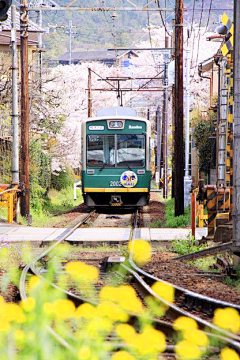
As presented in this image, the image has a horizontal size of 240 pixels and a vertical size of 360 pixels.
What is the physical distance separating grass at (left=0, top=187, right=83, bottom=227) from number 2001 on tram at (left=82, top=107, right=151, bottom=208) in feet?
6.55

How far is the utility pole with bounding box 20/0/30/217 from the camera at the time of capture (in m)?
22.1

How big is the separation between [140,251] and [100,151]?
983 centimetres

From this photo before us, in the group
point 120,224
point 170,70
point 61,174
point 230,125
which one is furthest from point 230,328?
point 61,174

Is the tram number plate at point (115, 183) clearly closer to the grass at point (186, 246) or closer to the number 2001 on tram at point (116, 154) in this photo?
the number 2001 on tram at point (116, 154)

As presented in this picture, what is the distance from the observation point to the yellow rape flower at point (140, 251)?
1266 centimetres

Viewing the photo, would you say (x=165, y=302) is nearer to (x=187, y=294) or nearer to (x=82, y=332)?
(x=187, y=294)

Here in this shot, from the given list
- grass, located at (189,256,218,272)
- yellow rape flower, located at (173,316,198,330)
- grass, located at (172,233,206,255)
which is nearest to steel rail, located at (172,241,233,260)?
grass, located at (189,256,218,272)

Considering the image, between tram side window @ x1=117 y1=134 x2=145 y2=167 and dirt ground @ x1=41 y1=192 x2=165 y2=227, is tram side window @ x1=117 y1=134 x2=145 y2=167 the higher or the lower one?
the higher one

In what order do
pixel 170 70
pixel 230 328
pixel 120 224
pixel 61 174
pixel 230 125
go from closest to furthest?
1. pixel 230 328
2. pixel 230 125
3. pixel 120 224
4. pixel 170 70
5. pixel 61 174

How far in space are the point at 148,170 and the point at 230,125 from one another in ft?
23.5

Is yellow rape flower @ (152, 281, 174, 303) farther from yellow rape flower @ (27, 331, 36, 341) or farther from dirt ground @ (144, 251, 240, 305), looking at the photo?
yellow rape flower @ (27, 331, 36, 341)

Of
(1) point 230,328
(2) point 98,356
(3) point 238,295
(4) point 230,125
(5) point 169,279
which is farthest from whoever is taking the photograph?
(4) point 230,125

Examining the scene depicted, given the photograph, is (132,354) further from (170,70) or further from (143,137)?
(170,70)

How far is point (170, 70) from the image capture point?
103 feet
